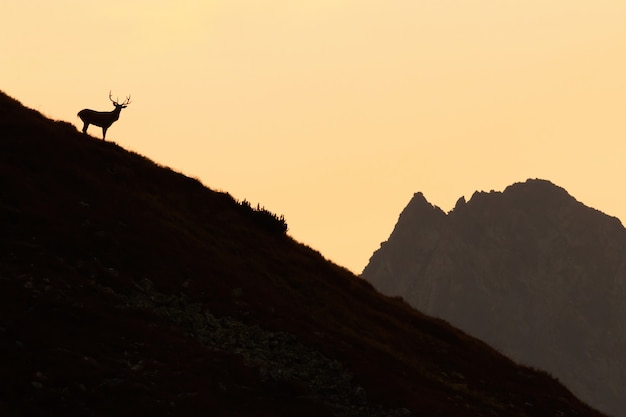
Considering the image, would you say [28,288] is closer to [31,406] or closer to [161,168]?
[31,406]

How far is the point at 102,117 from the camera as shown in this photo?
55.8 metres

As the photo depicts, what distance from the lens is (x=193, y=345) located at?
33281 millimetres

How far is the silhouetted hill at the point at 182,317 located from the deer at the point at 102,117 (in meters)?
1.88

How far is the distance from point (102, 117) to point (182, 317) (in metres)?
23.2

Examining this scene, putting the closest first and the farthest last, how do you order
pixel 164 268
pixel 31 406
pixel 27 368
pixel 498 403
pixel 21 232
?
Answer: pixel 31 406, pixel 27 368, pixel 21 232, pixel 164 268, pixel 498 403

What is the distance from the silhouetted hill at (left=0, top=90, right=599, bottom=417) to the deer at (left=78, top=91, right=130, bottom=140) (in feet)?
6.18

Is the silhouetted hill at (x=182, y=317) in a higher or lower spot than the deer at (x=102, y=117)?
lower

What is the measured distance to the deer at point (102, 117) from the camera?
55.3m

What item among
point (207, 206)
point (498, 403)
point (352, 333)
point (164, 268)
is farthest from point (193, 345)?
point (207, 206)

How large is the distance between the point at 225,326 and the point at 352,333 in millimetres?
8374

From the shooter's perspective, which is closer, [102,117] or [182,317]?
[182,317]

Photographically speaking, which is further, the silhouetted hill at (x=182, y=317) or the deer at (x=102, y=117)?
the deer at (x=102, y=117)

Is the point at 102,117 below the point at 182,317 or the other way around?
the other way around

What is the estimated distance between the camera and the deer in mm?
55312
